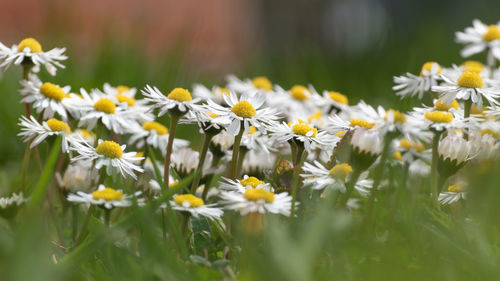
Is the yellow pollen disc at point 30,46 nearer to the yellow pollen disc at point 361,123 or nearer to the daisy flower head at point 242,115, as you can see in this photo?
the daisy flower head at point 242,115

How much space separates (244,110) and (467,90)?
49cm

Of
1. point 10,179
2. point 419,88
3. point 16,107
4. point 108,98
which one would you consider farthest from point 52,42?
point 419,88

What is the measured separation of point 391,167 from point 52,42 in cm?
253

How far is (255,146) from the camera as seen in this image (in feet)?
4.72

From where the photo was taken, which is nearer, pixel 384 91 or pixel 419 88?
pixel 419 88

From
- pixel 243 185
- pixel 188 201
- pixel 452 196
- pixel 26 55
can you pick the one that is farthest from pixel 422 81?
pixel 26 55

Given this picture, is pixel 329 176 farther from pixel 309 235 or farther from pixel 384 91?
pixel 384 91

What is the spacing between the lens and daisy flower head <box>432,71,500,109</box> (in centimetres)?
135

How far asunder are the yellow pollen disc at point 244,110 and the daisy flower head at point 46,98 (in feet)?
1.42

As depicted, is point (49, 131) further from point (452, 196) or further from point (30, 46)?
point (452, 196)

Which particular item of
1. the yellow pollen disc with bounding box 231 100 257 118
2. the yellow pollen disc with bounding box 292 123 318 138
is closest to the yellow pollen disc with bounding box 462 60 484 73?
the yellow pollen disc with bounding box 292 123 318 138

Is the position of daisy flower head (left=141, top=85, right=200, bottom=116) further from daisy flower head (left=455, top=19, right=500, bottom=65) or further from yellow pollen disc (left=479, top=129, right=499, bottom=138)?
daisy flower head (left=455, top=19, right=500, bottom=65)

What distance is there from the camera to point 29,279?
75cm

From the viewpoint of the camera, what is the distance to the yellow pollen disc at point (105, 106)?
1.49 m
